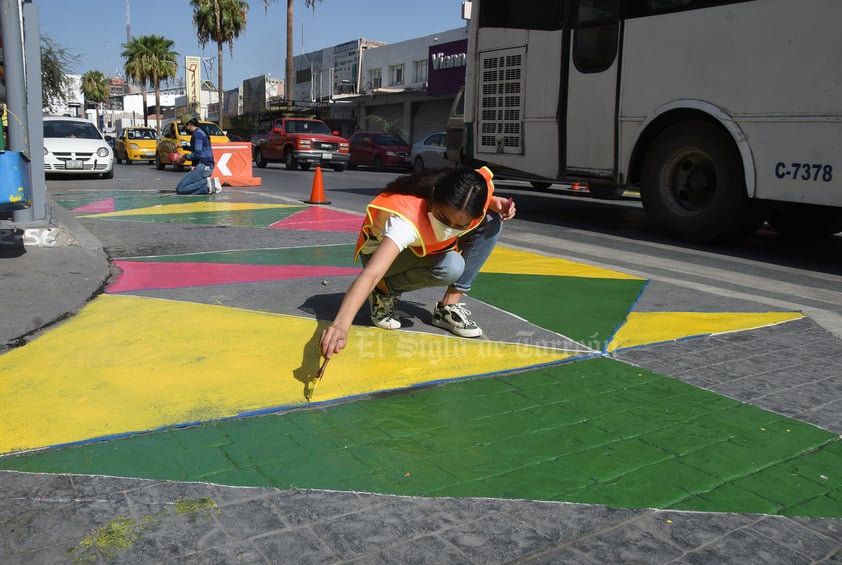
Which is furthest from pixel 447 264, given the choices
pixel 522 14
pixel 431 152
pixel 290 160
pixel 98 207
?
pixel 290 160

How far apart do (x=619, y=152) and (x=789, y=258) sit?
241 cm

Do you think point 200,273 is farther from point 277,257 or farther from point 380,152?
point 380,152

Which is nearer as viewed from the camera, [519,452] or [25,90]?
[519,452]

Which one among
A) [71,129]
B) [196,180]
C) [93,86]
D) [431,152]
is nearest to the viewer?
[196,180]

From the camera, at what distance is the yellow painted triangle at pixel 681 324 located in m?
4.60

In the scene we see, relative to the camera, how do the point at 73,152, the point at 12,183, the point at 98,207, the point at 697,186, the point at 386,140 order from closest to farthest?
the point at 12,183
the point at 697,186
the point at 98,207
the point at 73,152
the point at 386,140

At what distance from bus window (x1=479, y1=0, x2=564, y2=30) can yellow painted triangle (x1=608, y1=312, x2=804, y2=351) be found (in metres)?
5.96

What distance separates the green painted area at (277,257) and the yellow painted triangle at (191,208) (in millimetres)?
3655

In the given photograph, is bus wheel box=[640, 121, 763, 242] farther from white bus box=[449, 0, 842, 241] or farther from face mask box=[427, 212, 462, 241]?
face mask box=[427, 212, 462, 241]

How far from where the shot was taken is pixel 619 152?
30.7 ft

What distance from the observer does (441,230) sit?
369cm

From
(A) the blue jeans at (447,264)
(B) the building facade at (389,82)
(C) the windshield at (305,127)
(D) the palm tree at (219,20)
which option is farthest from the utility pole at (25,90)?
(D) the palm tree at (219,20)

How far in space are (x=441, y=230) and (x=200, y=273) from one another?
3.20 metres

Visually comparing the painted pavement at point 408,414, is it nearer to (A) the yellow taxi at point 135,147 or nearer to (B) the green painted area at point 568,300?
(B) the green painted area at point 568,300
